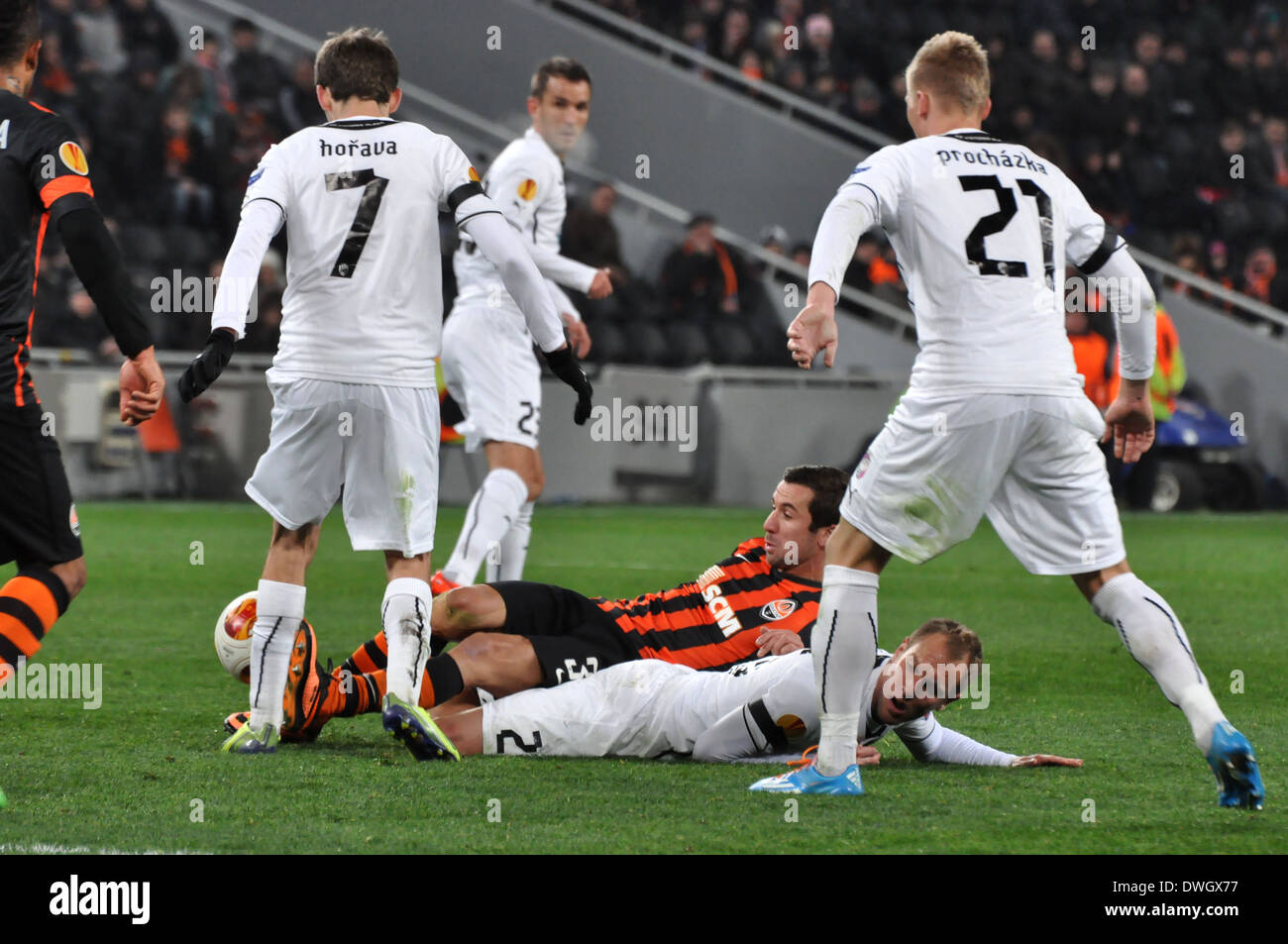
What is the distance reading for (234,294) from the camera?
14.2 feet

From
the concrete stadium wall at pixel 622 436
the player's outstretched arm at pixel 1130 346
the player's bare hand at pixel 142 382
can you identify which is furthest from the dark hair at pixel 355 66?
the concrete stadium wall at pixel 622 436

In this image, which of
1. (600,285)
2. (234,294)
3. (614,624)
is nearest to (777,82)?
(600,285)

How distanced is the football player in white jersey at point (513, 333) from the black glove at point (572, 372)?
2510 millimetres

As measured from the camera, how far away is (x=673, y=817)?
3754 millimetres

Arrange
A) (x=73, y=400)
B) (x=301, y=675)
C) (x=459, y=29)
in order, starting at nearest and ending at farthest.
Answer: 1. (x=301, y=675)
2. (x=73, y=400)
3. (x=459, y=29)

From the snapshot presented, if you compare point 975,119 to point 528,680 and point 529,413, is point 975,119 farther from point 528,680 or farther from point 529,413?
point 529,413

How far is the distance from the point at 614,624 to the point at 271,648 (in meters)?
1.01

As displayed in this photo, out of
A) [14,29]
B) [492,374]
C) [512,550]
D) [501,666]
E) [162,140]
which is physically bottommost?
[501,666]

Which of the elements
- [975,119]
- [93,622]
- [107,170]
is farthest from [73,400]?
[975,119]

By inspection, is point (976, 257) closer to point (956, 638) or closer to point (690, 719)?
point (956, 638)

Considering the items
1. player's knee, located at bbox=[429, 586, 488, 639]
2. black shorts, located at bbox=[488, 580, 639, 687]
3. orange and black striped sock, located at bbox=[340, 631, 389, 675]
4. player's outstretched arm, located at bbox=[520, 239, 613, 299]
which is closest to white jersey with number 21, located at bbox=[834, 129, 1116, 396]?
black shorts, located at bbox=[488, 580, 639, 687]

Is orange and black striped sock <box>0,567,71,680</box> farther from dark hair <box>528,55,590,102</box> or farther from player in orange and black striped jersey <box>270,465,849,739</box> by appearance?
dark hair <box>528,55,590,102</box>

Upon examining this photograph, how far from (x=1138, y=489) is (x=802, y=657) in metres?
12.7

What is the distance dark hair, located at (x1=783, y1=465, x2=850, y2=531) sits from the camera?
16.1ft
